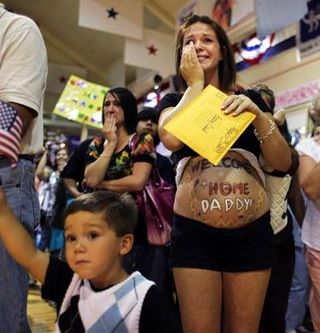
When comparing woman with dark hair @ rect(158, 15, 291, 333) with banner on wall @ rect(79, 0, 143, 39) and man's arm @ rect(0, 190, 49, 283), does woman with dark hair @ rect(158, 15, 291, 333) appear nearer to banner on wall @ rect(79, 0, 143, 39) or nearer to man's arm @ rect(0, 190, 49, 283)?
man's arm @ rect(0, 190, 49, 283)

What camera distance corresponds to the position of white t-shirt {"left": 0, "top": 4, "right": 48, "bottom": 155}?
1.38 meters

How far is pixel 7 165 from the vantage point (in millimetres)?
1379

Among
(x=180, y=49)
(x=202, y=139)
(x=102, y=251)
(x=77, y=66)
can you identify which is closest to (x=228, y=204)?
(x=202, y=139)

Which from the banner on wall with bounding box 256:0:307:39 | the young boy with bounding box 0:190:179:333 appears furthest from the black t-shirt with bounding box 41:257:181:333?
the banner on wall with bounding box 256:0:307:39

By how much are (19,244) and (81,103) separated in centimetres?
303

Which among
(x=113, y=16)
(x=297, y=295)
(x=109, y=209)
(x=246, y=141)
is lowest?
(x=297, y=295)

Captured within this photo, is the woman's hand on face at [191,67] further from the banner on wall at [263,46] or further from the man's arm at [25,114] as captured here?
the banner on wall at [263,46]

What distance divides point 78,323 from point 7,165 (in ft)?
1.75

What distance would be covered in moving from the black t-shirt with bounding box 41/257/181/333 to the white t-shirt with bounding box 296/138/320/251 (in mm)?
970

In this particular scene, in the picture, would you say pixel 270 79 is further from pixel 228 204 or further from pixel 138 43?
pixel 228 204

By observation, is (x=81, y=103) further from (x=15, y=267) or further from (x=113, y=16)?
(x=15, y=267)

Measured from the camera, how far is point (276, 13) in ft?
13.3

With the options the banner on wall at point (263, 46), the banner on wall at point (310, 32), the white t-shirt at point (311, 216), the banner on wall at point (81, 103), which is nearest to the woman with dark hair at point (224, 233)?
the white t-shirt at point (311, 216)

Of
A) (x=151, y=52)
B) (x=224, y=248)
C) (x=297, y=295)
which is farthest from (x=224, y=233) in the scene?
(x=151, y=52)
